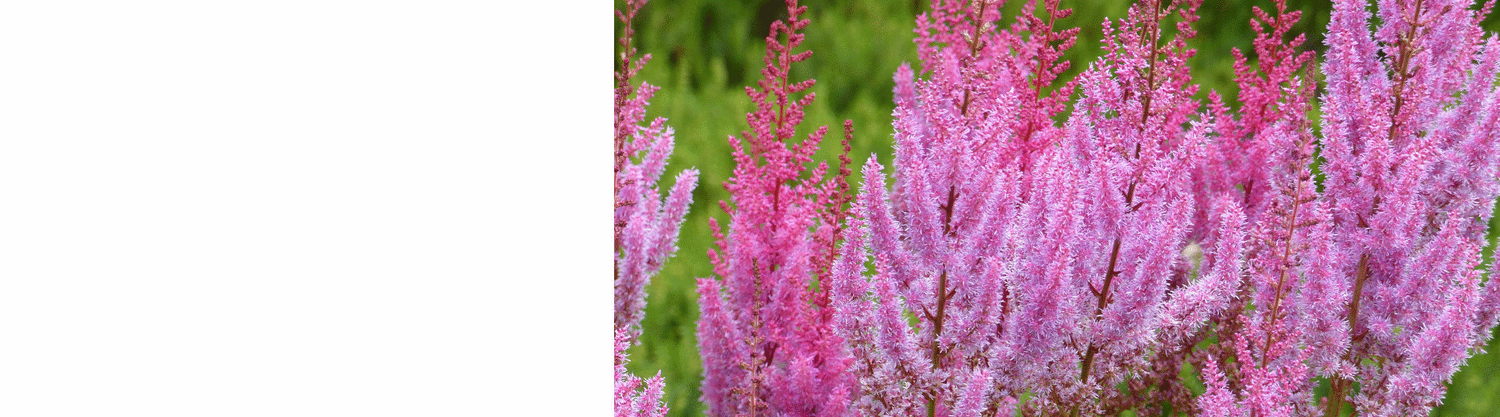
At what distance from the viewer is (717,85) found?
2135 mm

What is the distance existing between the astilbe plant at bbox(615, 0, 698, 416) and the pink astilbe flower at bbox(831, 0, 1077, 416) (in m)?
0.33

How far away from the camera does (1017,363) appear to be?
1.73 metres

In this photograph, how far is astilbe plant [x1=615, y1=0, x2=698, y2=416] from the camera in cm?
205

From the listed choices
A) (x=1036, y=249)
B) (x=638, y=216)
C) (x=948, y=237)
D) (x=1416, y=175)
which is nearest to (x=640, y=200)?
(x=638, y=216)

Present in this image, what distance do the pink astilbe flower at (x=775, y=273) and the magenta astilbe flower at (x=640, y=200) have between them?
78mm

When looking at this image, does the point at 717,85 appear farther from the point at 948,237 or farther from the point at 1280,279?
the point at 1280,279

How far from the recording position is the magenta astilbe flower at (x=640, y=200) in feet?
6.73
